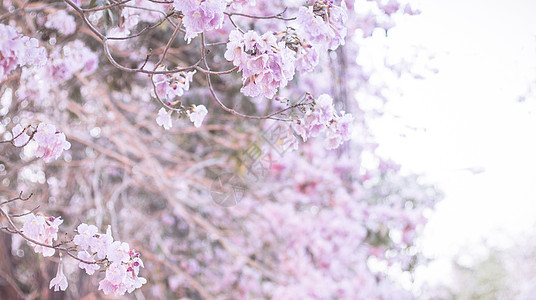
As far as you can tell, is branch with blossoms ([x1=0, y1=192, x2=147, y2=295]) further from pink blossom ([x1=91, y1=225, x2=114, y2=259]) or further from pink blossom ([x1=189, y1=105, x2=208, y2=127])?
pink blossom ([x1=189, y1=105, x2=208, y2=127])

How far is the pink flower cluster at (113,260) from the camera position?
33.5 inches

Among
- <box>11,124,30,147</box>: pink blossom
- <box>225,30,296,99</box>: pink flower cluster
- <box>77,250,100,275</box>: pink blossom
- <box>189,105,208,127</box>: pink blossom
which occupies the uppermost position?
<box>225,30,296,99</box>: pink flower cluster

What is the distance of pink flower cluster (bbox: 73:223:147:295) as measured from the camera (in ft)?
2.80

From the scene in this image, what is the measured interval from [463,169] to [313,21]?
1840 millimetres

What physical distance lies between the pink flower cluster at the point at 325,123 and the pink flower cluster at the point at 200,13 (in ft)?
0.91

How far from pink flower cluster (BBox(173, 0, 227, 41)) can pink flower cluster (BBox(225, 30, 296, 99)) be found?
5 centimetres

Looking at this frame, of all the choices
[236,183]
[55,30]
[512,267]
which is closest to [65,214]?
[236,183]

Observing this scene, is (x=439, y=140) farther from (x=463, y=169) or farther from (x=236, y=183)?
(x=236, y=183)

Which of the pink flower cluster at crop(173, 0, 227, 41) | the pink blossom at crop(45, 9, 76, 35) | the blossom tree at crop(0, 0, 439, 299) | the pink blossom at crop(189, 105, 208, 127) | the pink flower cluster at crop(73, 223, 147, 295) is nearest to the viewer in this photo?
the pink flower cluster at crop(173, 0, 227, 41)

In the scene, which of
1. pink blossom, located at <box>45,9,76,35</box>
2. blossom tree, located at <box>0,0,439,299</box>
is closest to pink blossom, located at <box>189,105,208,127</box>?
blossom tree, located at <box>0,0,439,299</box>

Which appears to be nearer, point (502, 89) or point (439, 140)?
point (502, 89)

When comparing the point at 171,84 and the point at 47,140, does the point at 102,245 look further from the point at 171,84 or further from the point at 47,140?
the point at 171,84

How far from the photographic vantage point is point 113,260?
86cm

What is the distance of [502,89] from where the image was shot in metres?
2.26
